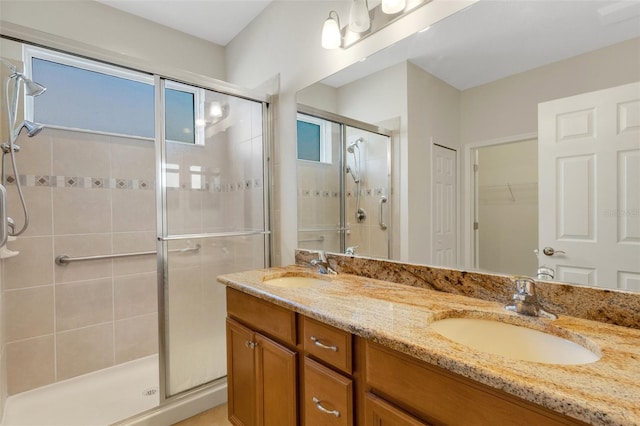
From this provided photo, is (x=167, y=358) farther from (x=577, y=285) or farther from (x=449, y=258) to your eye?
(x=577, y=285)

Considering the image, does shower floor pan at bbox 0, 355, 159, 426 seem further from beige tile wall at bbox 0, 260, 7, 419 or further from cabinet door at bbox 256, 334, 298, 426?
cabinet door at bbox 256, 334, 298, 426

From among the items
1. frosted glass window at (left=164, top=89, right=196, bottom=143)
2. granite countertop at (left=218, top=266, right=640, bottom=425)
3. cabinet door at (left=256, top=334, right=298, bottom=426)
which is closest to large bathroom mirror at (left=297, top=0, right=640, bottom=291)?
granite countertop at (left=218, top=266, right=640, bottom=425)

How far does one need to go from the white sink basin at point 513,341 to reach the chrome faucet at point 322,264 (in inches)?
32.4

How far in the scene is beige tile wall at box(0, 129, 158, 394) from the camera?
2018 mm

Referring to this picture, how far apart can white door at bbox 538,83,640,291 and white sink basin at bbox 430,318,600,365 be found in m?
0.26

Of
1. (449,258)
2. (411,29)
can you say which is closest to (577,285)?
(449,258)

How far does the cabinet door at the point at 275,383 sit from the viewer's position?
1191 millimetres

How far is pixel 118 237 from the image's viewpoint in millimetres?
2402

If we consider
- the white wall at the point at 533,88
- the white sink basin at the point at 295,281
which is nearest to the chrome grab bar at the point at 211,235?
the white sink basin at the point at 295,281

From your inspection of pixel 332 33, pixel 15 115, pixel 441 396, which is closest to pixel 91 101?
pixel 15 115

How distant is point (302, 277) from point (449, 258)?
2.70 ft

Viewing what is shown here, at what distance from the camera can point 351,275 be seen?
1682 mm

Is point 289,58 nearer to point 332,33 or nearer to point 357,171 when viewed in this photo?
point 332,33

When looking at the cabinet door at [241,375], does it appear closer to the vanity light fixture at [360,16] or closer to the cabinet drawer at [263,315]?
the cabinet drawer at [263,315]
